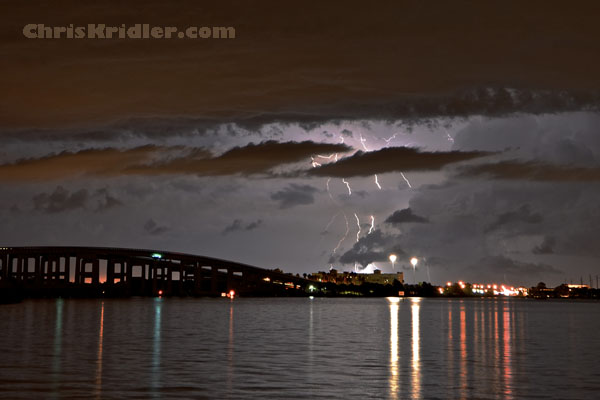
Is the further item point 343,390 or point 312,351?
point 312,351

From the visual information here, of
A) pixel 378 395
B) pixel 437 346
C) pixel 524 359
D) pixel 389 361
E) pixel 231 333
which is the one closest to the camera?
pixel 378 395

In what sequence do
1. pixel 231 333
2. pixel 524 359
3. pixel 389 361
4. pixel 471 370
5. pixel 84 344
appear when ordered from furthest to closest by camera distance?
pixel 231 333, pixel 84 344, pixel 524 359, pixel 389 361, pixel 471 370

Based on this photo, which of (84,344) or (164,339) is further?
(164,339)

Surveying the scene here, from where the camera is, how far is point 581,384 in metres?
38.4

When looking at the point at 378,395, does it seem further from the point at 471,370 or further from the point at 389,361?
the point at 389,361

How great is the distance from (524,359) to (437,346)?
10.8 meters

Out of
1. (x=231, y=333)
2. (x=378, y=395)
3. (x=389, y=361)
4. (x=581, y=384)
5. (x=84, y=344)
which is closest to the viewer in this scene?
(x=378, y=395)

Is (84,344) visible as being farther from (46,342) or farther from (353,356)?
(353,356)

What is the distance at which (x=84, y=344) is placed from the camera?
191 ft

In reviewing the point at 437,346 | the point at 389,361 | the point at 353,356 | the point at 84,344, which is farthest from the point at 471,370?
the point at 84,344

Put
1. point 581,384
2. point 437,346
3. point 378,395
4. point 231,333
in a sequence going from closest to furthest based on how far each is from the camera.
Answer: point 378,395, point 581,384, point 437,346, point 231,333

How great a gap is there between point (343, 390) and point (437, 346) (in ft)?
94.5

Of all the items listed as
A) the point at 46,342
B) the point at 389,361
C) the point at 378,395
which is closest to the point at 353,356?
the point at 389,361

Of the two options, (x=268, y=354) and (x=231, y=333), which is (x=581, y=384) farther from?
(x=231, y=333)
